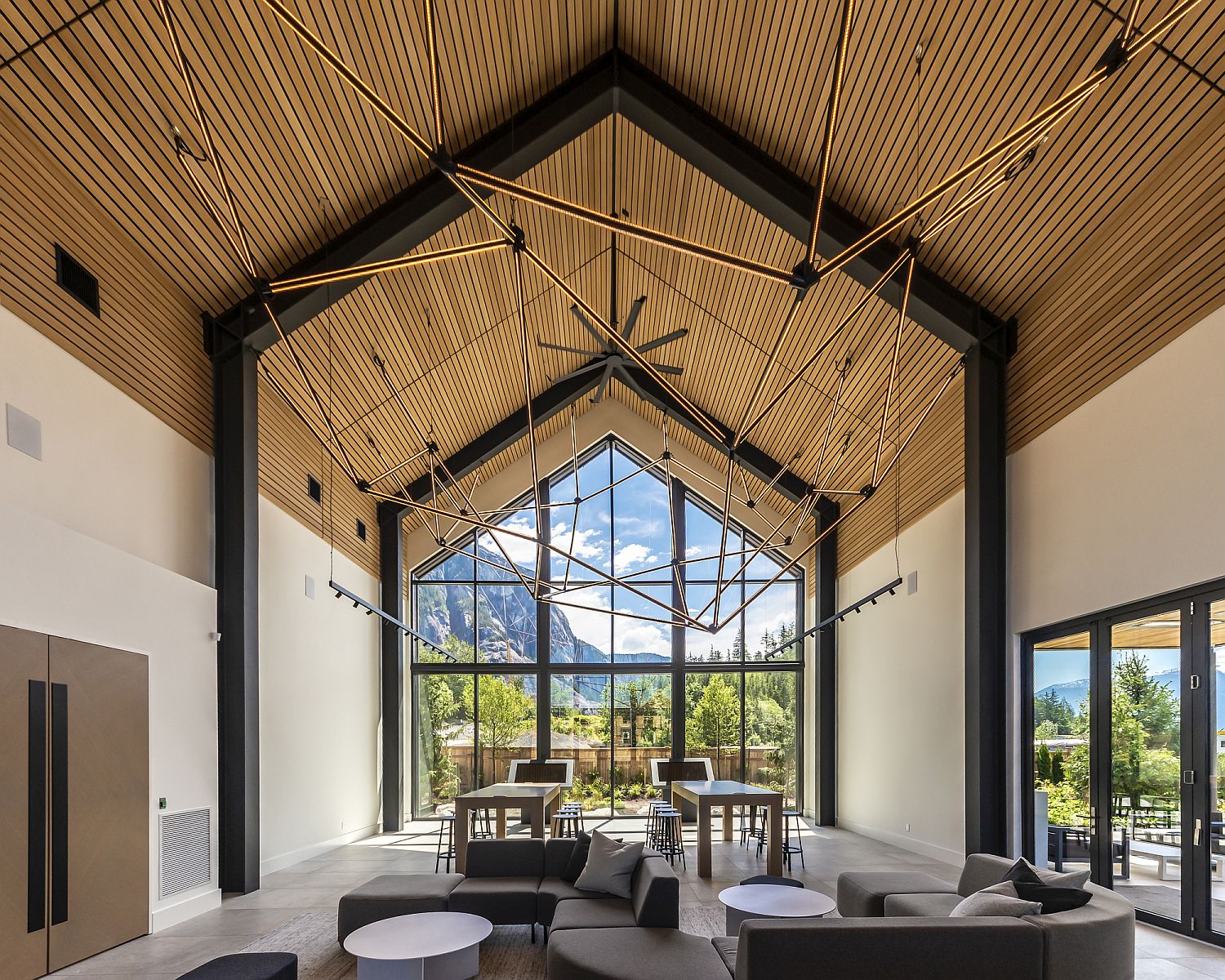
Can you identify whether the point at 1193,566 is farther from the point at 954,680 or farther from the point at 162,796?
the point at 162,796

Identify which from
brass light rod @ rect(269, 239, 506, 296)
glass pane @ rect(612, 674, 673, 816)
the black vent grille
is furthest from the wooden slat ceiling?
glass pane @ rect(612, 674, 673, 816)

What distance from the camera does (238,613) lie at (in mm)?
9133

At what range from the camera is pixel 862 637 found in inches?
555

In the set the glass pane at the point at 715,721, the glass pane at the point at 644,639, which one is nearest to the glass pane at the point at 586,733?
the glass pane at the point at 644,639

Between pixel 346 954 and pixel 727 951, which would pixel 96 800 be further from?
pixel 727 951

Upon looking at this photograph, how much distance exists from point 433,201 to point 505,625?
8172 millimetres

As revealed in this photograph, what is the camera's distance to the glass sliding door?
6.87 m

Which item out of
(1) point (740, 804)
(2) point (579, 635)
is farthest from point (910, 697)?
(2) point (579, 635)

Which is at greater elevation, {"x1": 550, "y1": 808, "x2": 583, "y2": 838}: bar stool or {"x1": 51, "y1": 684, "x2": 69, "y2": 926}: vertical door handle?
{"x1": 51, "y1": 684, "x2": 69, "y2": 926}: vertical door handle

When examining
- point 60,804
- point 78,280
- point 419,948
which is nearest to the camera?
point 419,948

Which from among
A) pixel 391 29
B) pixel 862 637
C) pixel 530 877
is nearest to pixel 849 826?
pixel 862 637

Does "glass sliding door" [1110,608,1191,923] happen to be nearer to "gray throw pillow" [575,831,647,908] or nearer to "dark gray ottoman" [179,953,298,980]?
"gray throw pillow" [575,831,647,908]

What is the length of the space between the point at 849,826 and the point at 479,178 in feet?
42.0

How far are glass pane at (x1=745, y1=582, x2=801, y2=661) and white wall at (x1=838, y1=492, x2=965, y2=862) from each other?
3.14 feet
